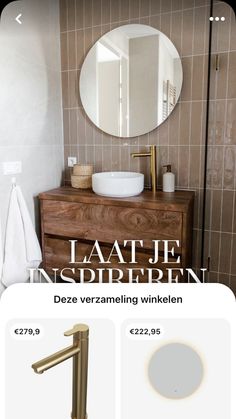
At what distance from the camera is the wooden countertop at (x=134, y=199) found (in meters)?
1.06

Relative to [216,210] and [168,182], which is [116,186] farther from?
[216,210]

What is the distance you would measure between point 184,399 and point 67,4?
0.97 meters

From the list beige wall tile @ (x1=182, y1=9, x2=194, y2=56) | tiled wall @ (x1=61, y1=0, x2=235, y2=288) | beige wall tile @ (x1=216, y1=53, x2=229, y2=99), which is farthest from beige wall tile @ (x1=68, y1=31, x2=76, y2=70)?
beige wall tile @ (x1=216, y1=53, x2=229, y2=99)

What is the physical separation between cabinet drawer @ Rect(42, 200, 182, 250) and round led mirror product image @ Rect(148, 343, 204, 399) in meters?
0.40

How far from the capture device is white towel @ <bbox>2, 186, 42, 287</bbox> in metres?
0.90

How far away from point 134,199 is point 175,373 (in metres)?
0.62

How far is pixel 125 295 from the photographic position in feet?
2.12

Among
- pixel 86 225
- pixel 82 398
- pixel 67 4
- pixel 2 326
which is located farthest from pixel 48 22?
pixel 82 398

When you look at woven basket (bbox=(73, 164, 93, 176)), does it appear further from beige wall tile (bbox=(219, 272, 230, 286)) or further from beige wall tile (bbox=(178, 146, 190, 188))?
beige wall tile (bbox=(219, 272, 230, 286))

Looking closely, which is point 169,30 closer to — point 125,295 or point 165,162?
point 165,162

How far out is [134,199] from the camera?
1.09 meters

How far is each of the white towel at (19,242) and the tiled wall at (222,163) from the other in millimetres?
550

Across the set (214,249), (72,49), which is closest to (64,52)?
(72,49)

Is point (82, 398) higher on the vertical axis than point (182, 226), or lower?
lower
